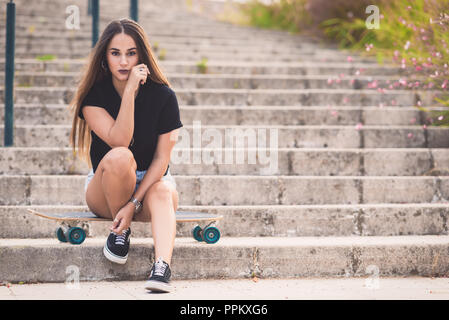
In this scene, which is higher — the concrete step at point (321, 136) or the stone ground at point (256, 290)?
the concrete step at point (321, 136)

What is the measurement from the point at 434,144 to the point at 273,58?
249cm

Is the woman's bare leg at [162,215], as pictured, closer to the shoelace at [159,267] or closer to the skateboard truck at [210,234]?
the shoelace at [159,267]

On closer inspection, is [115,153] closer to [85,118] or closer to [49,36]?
[85,118]

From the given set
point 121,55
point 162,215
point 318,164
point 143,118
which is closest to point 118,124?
point 143,118

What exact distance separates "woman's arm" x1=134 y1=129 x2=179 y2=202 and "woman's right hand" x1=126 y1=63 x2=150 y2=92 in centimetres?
30

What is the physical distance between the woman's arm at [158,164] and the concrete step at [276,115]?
60.4 inches

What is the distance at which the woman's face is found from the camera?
10.5ft

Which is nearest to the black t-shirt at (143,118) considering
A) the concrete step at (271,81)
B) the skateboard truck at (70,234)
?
the skateboard truck at (70,234)

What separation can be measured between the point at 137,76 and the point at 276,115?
6.25 ft

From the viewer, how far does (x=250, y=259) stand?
10.6 feet

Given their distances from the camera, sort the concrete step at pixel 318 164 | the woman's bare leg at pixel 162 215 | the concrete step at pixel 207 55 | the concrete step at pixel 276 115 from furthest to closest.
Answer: the concrete step at pixel 207 55 < the concrete step at pixel 276 115 < the concrete step at pixel 318 164 < the woman's bare leg at pixel 162 215

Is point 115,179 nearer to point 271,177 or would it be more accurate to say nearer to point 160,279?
point 160,279

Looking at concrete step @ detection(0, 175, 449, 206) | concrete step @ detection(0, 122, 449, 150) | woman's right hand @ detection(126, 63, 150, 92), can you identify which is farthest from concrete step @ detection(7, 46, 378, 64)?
woman's right hand @ detection(126, 63, 150, 92)

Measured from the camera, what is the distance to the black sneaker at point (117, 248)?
3047 mm
